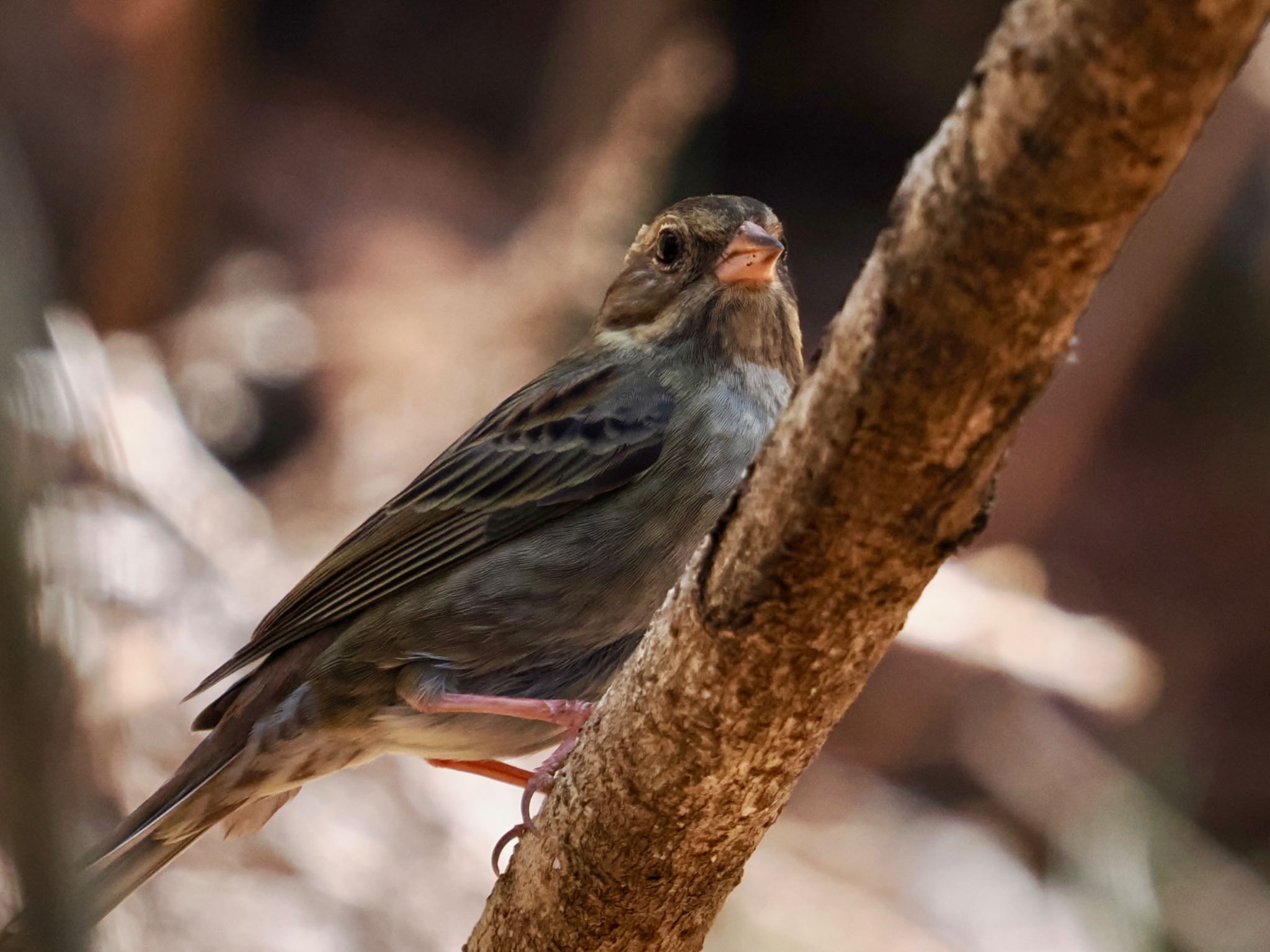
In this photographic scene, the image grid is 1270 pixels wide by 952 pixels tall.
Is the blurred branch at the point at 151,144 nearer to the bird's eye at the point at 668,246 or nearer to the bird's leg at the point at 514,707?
the bird's eye at the point at 668,246

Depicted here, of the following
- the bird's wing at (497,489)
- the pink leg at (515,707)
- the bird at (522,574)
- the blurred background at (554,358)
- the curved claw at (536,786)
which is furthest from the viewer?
the blurred background at (554,358)

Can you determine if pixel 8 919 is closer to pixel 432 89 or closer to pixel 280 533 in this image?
pixel 280 533

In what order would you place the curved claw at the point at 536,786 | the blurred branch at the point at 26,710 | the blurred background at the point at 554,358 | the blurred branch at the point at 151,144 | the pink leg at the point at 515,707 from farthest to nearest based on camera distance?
the blurred branch at the point at 151,144
the blurred background at the point at 554,358
the pink leg at the point at 515,707
the curved claw at the point at 536,786
the blurred branch at the point at 26,710

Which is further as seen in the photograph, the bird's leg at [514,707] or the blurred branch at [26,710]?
the bird's leg at [514,707]

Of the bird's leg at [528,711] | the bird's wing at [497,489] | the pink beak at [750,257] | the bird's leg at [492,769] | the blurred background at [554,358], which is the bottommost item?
the bird's leg at [528,711]

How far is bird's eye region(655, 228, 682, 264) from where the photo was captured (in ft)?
13.3

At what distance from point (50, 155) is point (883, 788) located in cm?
803

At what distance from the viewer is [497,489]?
3.81 m

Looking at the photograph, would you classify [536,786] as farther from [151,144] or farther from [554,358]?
[151,144]

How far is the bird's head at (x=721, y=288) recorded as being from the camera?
12.5 ft

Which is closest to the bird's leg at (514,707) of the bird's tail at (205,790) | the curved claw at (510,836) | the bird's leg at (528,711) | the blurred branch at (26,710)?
the bird's leg at (528,711)

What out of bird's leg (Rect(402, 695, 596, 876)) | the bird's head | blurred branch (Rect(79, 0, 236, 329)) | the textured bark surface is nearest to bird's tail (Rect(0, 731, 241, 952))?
bird's leg (Rect(402, 695, 596, 876))

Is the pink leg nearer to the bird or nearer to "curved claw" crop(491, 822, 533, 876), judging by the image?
the bird

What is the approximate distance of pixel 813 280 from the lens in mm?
11484
